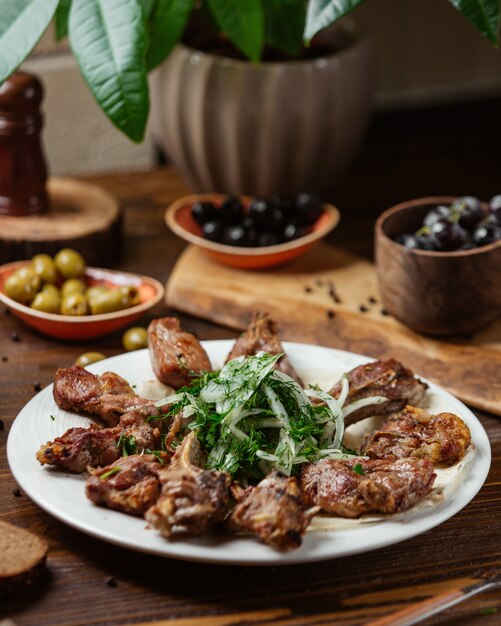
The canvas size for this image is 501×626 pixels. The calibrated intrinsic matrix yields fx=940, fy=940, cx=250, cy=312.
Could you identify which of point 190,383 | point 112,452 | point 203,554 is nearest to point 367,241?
point 190,383

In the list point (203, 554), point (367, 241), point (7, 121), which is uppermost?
point (7, 121)

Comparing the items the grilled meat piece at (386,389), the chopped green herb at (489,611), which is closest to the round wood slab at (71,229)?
the grilled meat piece at (386,389)

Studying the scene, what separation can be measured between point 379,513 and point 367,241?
4.06 feet

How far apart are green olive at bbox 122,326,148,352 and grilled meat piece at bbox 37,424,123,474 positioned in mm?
492

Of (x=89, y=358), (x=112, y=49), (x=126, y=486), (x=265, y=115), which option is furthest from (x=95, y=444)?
(x=265, y=115)

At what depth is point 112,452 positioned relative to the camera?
4.72 ft

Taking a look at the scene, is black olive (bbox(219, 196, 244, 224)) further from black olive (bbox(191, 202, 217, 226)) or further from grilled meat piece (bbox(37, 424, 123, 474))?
grilled meat piece (bbox(37, 424, 123, 474))

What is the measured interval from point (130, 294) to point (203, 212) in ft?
1.20

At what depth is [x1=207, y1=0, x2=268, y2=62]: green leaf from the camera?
198 centimetres

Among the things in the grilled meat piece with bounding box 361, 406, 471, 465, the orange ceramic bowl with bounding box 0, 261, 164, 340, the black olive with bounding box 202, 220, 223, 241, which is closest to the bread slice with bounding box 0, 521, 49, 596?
the grilled meat piece with bounding box 361, 406, 471, 465

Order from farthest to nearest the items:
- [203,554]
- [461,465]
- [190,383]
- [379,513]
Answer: [190,383]
[461,465]
[379,513]
[203,554]

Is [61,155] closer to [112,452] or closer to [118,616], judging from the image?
[112,452]

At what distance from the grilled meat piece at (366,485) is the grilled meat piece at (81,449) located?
0.99ft

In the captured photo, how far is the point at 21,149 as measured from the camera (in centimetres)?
225
